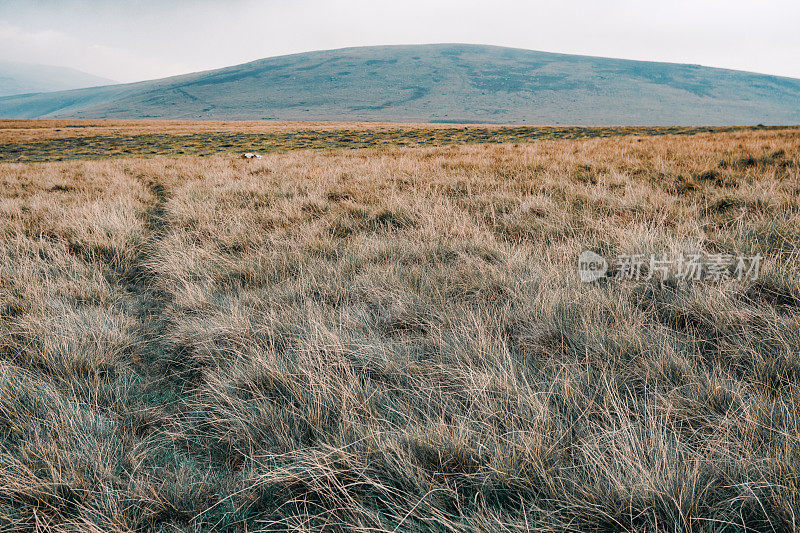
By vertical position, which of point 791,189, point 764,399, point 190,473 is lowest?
point 190,473

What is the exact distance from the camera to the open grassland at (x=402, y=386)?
1175 mm

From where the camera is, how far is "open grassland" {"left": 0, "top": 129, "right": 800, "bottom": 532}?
3.85 feet

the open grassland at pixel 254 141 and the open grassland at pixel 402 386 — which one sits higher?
the open grassland at pixel 254 141

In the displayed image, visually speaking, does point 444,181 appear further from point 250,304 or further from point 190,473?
point 190,473

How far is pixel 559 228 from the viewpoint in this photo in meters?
3.83

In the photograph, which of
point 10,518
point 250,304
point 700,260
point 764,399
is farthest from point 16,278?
point 700,260

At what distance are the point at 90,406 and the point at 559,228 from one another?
12.6 feet

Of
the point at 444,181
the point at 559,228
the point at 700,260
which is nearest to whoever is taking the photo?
the point at 700,260

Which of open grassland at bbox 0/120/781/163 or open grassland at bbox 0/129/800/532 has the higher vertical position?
open grassland at bbox 0/120/781/163

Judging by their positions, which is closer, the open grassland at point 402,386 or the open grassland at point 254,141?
the open grassland at point 402,386

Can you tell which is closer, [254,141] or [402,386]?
[402,386]

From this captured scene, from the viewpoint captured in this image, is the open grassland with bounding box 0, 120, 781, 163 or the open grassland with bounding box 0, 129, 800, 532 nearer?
the open grassland with bounding box 0, 129, 800, 532

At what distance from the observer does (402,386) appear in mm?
1733

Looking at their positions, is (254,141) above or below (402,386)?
above
